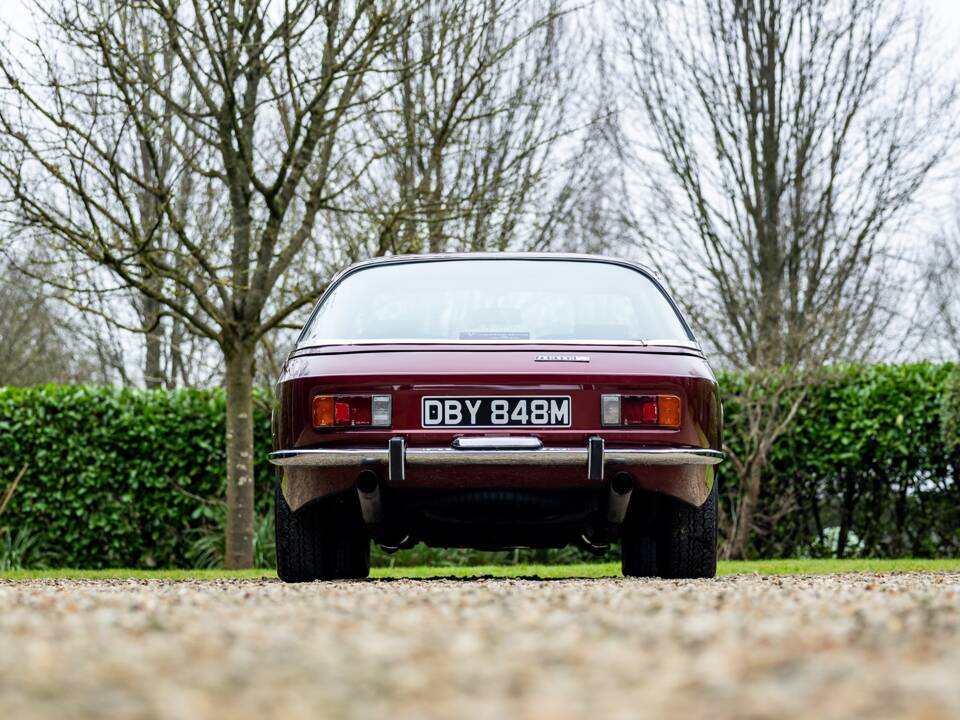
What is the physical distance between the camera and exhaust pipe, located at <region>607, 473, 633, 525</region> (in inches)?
206

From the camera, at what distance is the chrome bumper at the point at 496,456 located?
5086 mm

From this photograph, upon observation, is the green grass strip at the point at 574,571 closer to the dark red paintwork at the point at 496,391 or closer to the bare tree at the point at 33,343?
the dark red paintwork at the point at 496,391

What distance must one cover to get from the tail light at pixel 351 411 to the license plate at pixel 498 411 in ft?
0.58

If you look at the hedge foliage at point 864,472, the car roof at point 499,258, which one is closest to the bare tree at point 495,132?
the hedge foliage at point 864,472

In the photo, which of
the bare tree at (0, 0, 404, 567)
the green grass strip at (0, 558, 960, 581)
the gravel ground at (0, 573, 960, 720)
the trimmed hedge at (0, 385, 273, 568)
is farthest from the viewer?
the trimmed hedge at (0, 385, 273, 568)

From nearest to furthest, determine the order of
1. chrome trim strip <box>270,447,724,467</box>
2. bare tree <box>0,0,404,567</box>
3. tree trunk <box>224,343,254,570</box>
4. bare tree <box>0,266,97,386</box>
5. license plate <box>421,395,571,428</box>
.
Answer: chrome trim strip <box>270,447,724,467</box> → license plate <box>421,395,571,428</box> → bare tree <box>0,0,404,567</box> → tree trunk <box>224,343,254,570</box> → bare tree <box>0,266,97,386</box>

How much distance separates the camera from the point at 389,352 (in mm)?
5348

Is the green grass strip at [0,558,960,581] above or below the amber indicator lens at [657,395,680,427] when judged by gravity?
below

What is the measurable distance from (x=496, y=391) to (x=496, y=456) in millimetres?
286

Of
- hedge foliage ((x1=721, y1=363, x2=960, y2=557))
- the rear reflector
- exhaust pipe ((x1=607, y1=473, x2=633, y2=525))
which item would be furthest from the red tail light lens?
hedge foliage ((x1=721, y1=363, x2=960, y2=557))

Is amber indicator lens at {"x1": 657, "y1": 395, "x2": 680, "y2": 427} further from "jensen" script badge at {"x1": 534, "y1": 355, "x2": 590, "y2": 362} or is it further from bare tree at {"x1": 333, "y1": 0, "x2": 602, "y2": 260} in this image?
bare tree at {"x1": 333, "y1": 0, "x2": 602, "y2": 260}

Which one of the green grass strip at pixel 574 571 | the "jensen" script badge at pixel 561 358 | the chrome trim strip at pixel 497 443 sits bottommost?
the green grass strip at pixel 574 571

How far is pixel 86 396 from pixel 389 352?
7092mm

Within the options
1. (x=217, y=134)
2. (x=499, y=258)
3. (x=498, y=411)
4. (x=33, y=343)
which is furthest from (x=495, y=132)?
(x=33, y=343)
